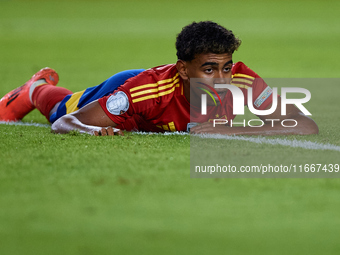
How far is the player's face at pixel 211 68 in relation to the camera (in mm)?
4500

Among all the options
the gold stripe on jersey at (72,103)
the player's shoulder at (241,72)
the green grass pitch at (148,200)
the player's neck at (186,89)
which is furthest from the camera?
the gold stripe on jersey at (72,103)

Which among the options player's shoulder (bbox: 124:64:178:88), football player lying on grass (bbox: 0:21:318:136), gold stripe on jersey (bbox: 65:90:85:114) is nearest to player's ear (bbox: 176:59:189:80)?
football player lying on grass (bbox: 0:21:318:136)

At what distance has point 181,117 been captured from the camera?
4.88 meters

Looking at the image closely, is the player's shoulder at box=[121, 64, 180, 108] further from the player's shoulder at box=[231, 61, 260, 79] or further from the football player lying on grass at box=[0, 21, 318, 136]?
the player's shoulder at box=[231, 61, 260, 79]

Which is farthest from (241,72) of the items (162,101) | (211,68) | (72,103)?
(72,103)

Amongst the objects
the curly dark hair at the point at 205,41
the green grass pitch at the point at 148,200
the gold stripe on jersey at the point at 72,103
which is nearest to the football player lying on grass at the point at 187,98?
the curly dark hair at the point at 205,41

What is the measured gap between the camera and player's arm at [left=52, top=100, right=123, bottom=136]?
4.63 metres

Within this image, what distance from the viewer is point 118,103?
4.61 metres

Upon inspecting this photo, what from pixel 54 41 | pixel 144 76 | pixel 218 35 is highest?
pixel 218 35

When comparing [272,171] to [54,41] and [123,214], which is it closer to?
[123,214]

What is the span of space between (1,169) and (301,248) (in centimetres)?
187

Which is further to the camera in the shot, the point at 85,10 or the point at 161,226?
the point at 85,10

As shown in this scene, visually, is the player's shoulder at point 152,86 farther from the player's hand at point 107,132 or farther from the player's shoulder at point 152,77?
the player's hand at point 107,132

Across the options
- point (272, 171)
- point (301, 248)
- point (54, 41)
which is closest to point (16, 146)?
point (272, 171)
